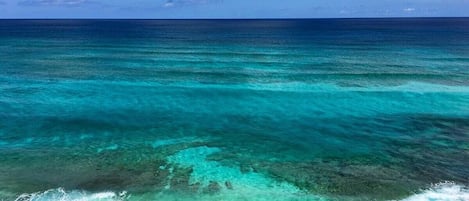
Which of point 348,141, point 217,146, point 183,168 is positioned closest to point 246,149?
point 217,146

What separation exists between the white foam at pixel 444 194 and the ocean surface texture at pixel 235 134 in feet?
0.29

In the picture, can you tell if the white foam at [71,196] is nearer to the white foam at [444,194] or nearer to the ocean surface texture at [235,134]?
the ocean surface texture at [235,134]

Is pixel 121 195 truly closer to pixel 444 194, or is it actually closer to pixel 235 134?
pixel 235 134

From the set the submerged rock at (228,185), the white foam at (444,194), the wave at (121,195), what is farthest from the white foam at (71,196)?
the white foam at (444,194)

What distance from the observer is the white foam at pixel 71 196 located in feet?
54.9

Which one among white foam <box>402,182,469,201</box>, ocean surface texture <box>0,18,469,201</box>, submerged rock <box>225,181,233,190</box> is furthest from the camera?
ocean surface texture <box>0,18,469,201</box>

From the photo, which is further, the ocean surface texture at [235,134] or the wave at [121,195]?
the ocean surface texture at [235,134]

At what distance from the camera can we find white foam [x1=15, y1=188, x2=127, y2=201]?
16.7 metres

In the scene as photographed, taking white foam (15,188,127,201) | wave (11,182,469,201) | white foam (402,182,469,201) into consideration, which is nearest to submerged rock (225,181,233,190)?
wave (11,182,469,201)

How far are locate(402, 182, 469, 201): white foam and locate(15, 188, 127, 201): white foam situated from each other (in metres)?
11.7

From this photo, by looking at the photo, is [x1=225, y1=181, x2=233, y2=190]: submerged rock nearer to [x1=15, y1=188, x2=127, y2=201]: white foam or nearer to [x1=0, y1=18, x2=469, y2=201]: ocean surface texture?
[x1=0, y1=18, x2=469, y2=201]: ocean surface texture

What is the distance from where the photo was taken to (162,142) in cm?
2367

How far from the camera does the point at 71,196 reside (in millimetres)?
16984

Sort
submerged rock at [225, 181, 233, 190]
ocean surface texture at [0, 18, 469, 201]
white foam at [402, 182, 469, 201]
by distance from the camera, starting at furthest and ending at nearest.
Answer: ocean surface texture at [0, 18, 469, 201], submerged rock at [225, 181, 233, 190], white foam at [402, 182, 469, 201]
